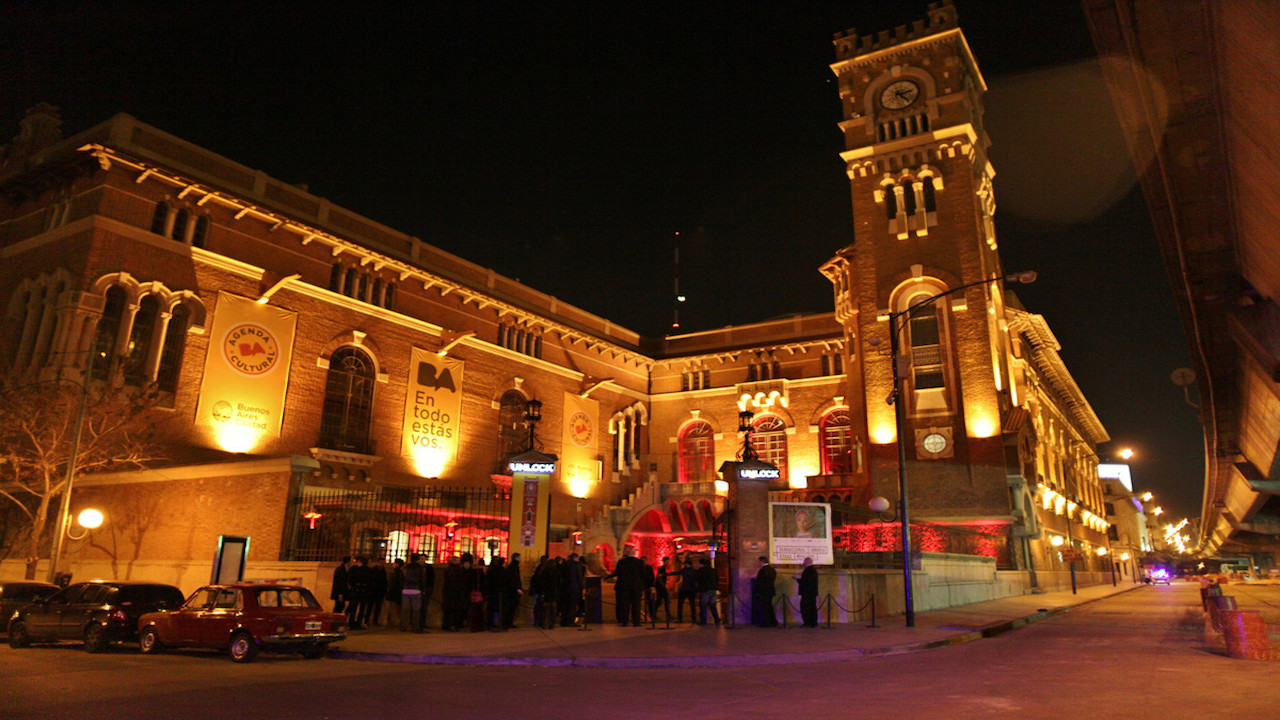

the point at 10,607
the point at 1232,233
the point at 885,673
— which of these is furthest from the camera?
the point at 10,607

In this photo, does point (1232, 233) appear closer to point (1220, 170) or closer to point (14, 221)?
point (1220, 170)

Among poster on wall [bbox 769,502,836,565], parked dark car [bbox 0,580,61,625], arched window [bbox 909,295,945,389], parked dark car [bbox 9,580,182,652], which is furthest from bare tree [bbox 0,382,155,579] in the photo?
arched window [bbox 909,295,945,389]

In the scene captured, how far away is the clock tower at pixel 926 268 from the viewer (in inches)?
1332

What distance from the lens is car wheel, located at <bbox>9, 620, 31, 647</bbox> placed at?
14852 millimetres

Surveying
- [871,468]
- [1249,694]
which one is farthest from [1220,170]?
[871,468]

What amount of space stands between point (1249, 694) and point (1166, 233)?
25.8ft

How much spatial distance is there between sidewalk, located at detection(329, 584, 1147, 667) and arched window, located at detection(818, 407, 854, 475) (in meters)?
23.6

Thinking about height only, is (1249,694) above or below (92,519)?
below

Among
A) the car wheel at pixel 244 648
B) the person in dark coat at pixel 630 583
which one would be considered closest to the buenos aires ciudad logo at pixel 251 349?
the car wheel at pixel 244 648

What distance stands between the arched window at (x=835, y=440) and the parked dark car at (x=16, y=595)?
113 feet

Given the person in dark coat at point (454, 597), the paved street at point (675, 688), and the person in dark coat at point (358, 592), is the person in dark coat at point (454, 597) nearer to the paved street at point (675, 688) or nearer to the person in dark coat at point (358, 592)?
the person in dark coat at point (358, 592)

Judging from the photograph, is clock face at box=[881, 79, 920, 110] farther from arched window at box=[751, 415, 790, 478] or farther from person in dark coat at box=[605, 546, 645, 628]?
person in dark coat at box=[605, 546, 645, 628]

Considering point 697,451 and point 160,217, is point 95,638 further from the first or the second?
point 697,451

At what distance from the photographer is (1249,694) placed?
8.39 meters
